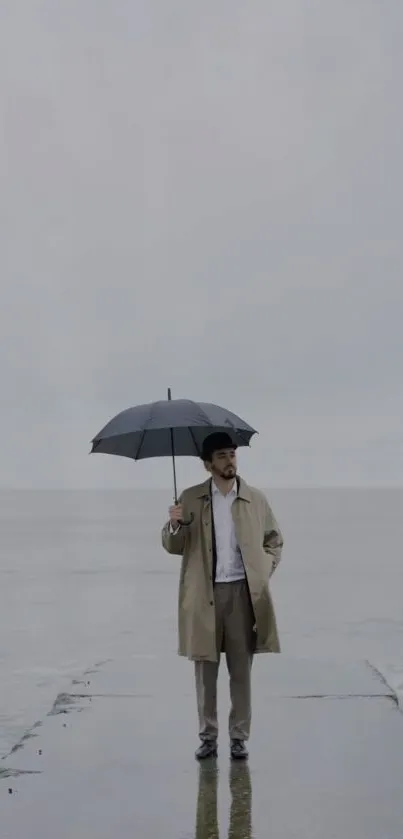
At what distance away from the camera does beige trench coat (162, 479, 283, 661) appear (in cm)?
658

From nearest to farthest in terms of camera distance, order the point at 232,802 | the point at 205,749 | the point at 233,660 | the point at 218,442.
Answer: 1. the point at 232,802
2. the point at 218,442
3. the point at 233,660
4. the point at 205,749

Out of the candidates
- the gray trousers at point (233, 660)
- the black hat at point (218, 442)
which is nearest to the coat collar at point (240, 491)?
the black hat at point (218, 442)

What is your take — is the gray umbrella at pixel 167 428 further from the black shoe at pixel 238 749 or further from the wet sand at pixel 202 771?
the wet sand at pixel 202 771

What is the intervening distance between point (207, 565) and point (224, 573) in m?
0.11

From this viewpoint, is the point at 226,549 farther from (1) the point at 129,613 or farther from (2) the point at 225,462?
(1) the point at 129,613

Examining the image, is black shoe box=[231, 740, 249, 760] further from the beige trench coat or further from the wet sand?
the beige trench coat

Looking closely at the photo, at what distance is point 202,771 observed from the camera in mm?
6621

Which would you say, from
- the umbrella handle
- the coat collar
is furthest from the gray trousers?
the coat collar

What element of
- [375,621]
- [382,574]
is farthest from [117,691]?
[382,574]

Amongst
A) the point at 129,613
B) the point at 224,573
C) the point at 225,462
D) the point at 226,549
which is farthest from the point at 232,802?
the point at 129,613

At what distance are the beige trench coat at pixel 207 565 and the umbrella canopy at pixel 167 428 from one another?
14.4 inches

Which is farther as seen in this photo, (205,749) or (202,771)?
(205,749)

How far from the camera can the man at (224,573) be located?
659 centimetres

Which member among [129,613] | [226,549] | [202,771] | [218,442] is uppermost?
[218,442]
